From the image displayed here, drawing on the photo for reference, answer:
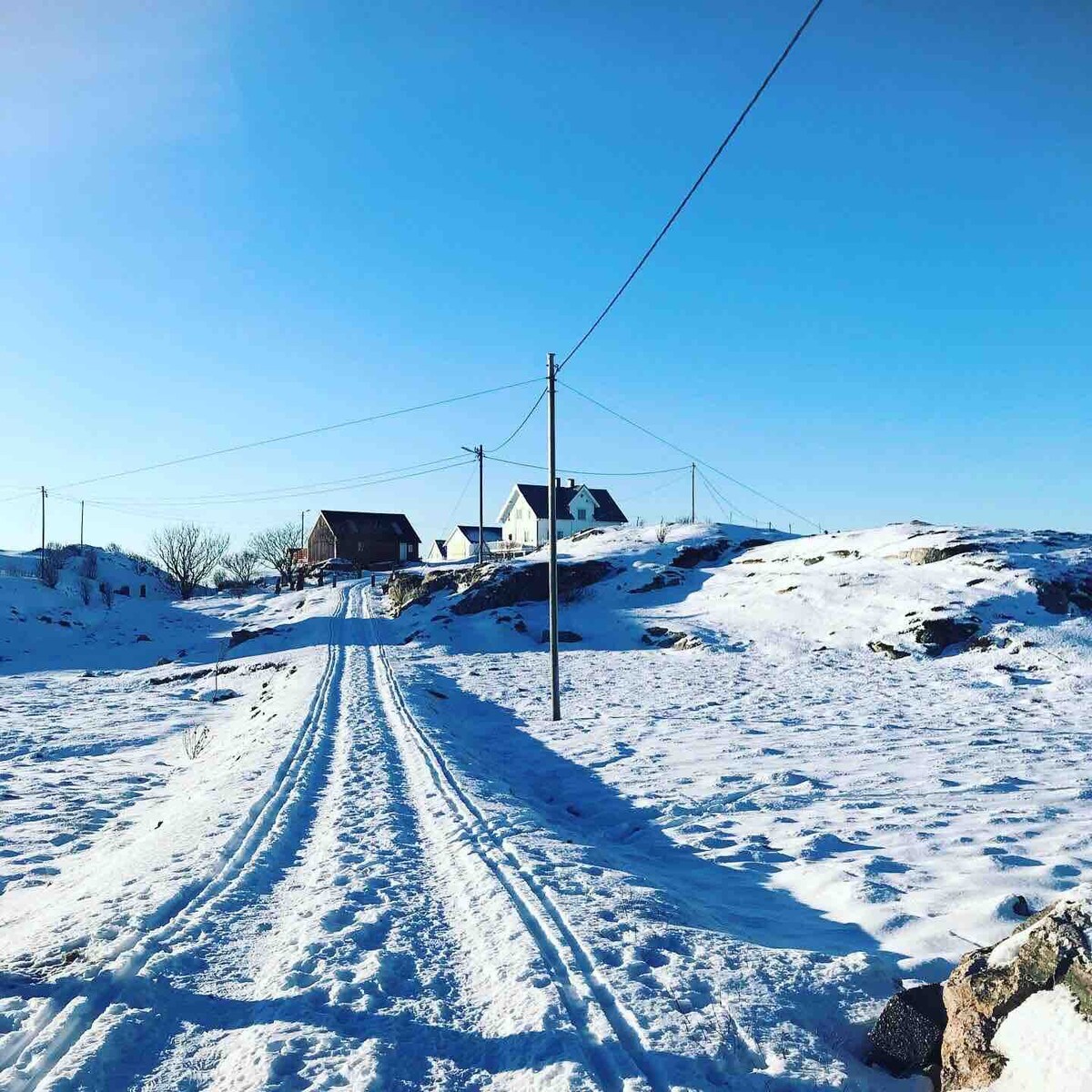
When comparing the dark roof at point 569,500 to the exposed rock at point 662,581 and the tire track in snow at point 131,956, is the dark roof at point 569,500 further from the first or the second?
the tire track in snow at point 131,956

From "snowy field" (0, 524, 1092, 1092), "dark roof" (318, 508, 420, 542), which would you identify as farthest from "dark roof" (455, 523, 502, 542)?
"snowy field" (0, 524, 1092, 1092)

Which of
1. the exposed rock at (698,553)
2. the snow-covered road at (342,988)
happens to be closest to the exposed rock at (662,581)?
the exposed rock at (698,553)

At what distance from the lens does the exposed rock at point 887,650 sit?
71.6 feet

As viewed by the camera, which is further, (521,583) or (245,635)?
(521,583)

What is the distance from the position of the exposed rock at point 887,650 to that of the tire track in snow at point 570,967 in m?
16.2

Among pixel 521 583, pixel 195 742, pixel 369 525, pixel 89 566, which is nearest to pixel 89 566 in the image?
pixel 89 566

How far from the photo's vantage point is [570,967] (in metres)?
4.91

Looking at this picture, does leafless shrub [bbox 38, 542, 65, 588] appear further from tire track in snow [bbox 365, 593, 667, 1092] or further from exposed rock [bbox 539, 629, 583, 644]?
tire track in snow [bbox 365, 593, 667, 1092]

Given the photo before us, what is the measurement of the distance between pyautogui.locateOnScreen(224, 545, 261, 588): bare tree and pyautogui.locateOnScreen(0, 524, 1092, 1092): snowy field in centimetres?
5490

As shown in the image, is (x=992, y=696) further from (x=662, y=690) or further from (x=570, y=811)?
(x=570, y=811)

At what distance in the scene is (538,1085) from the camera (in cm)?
371

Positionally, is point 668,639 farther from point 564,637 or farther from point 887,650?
point 887,650

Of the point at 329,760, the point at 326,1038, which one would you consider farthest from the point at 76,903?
the point at 329,760

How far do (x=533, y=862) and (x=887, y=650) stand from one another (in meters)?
18.1
